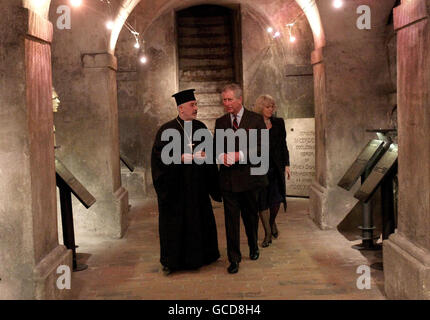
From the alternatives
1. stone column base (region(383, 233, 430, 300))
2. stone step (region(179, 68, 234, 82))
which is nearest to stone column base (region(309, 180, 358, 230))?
stone column base (region(383, 233, 430, 300))

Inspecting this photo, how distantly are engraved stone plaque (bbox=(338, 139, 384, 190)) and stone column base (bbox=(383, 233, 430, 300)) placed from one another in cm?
168

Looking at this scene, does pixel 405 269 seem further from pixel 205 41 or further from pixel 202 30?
pixel 202 30

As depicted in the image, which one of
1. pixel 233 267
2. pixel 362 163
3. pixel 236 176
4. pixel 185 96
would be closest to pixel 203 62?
pixel 362 163

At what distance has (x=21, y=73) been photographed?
372cm

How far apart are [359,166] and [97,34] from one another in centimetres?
382

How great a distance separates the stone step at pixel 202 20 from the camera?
1400 cm

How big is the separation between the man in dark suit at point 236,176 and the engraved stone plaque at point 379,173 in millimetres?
1043

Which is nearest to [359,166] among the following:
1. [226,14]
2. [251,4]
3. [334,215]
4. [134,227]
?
[334,215]

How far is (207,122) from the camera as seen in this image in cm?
1200

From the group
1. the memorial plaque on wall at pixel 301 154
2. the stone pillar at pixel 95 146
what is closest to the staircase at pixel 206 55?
the memorial plaque on wall at pixel 301 154

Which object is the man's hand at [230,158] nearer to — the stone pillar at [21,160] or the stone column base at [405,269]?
the stone column base at [405,269]

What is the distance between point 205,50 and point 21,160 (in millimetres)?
10110

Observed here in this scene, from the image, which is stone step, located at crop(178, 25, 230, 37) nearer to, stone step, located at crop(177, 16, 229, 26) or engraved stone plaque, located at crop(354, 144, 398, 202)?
stone step, located at crop(177, 16, 229, 26)

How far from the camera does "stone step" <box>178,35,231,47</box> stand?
1349cm
